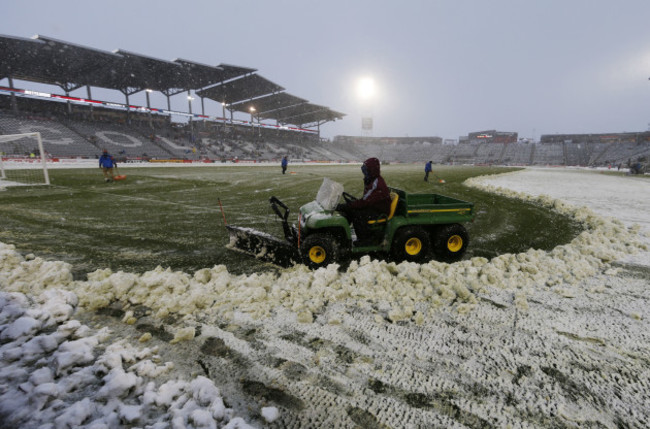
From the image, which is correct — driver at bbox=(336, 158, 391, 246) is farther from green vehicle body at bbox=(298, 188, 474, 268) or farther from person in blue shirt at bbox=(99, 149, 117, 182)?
person in blue shirt at bbox=(99, 149, 117, 182)

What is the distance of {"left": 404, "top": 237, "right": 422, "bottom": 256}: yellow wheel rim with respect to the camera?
4.53 meters

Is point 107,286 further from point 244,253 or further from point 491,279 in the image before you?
point 491,279

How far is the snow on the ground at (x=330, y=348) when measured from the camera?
1.81 meters

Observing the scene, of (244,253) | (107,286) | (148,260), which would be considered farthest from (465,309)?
(148,260)

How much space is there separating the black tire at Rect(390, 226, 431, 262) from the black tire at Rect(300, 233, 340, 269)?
970mm

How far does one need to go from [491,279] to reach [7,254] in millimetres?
→ 6660

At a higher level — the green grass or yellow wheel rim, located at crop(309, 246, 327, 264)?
yellow wheel rim, located at crop(309, 246, 327, 264)

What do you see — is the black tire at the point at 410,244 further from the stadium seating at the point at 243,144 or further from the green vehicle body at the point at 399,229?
the stadium seating at the point at 243,144

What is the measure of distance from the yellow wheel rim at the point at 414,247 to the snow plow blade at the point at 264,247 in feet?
5.70

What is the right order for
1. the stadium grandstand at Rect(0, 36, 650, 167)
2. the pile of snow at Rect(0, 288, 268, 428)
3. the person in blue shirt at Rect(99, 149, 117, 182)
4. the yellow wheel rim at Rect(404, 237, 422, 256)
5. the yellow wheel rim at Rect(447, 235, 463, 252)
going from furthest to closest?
the stadium grandstand at Rect(0, 36, 650, 167) < the person in blue shirt at Rect(99, 149, 117, 182) < the yellow wheel rim at Rect(447, 235, 463, 252) < the yellow wheel rim at Rect(404, 237, 422, 256) < the pile of snow at Rect(0, 288, 268, 428)

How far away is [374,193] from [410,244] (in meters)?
1.04

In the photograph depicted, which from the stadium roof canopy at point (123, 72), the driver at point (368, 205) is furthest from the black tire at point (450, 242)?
the stadium roof canopy at point (123, 72)

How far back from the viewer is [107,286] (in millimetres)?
3221

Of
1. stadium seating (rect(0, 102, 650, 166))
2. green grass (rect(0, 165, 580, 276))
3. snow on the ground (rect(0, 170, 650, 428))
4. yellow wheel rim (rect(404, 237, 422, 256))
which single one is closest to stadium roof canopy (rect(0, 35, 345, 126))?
stadium seating (rect(0, 102, 650, 166))
